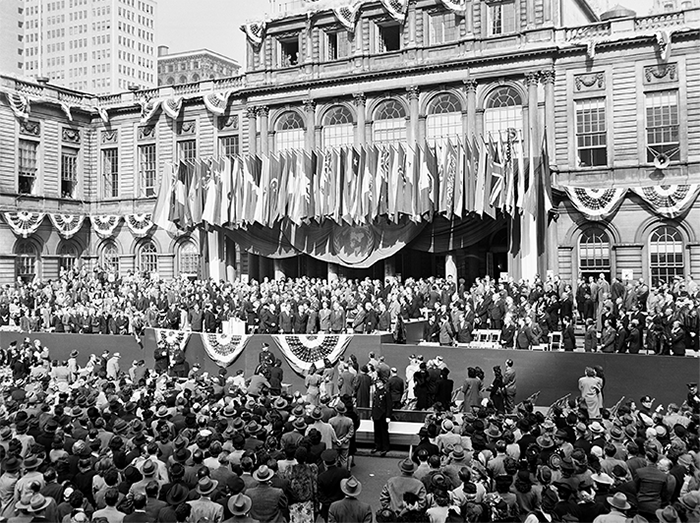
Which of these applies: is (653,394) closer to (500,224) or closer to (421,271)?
A: (500,224)

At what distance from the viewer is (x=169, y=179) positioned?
3591 centimetres

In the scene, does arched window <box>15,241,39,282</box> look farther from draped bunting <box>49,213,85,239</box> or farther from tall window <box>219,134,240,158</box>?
tall window <box>219,134,240,158</box>

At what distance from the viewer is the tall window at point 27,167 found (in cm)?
4222

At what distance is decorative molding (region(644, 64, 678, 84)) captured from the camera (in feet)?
106

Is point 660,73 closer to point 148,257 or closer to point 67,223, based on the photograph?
point 148,257

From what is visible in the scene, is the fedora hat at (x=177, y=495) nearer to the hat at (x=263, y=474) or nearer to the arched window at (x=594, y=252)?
the hat at (x=263, y=474)

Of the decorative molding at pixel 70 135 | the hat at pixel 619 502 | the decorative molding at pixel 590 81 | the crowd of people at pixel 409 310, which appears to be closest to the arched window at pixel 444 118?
the decorative molding at pixel 590 81

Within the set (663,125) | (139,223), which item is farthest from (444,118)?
(139,223)

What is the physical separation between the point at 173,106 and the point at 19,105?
29.8ft

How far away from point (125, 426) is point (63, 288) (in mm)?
26751

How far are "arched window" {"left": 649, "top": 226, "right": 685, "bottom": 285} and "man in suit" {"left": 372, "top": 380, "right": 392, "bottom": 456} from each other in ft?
67.5

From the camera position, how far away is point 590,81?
3381 cm

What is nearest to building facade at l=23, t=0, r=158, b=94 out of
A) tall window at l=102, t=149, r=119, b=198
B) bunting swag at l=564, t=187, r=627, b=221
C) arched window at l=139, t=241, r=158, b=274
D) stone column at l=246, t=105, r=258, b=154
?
tall window at l=102, t=149, r=119, b=198

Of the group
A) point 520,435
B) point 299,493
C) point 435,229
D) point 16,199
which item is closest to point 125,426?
point 299,493
